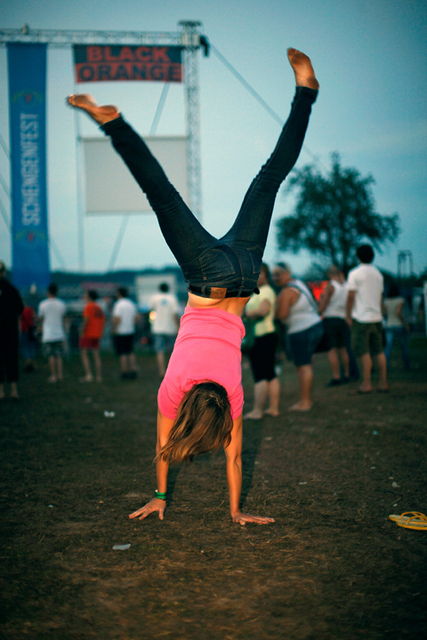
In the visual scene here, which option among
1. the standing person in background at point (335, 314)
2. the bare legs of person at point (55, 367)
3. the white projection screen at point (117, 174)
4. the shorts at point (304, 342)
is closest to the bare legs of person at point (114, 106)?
the shorts at point (304, 342)

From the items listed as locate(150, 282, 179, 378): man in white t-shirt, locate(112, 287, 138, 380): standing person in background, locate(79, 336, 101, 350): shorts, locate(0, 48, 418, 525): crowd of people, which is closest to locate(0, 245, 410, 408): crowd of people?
locate(79, 336, 101, 350): shorts

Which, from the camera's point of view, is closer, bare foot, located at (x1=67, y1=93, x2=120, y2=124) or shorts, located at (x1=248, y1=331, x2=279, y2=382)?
bare foot, located at (x1=67, y1=93, x2=120, y2=124)

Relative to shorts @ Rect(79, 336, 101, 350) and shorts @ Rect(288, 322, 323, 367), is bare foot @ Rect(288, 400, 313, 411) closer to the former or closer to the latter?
shorts @ Rect(288, 322, 323, 367)

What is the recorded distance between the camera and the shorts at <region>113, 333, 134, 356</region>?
1115cm

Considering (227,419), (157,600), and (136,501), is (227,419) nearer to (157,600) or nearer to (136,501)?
(157,600)

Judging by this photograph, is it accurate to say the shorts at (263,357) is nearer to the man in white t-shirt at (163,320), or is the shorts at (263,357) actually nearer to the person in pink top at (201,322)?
the person in pink top at (201,322)

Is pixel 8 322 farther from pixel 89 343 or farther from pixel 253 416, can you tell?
pixel 253 416

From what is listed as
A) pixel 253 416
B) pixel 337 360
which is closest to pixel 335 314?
pixel 337 360

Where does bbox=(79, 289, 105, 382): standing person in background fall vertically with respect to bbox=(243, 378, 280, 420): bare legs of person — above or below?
above

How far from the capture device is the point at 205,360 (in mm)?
2719

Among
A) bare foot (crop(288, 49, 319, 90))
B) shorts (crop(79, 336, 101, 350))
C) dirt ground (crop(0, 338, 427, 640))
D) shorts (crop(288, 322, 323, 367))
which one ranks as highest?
bare foot (crop(288, 49, 319, 90))

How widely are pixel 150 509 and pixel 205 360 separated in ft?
3.53

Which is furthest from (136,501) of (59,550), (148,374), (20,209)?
(20,209)

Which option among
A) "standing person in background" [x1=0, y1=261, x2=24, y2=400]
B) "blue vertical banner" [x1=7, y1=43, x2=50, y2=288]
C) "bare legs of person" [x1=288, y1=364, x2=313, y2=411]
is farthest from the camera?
"blue vertical banner" [x1=7, y1=43, x2=50, y2=288]
